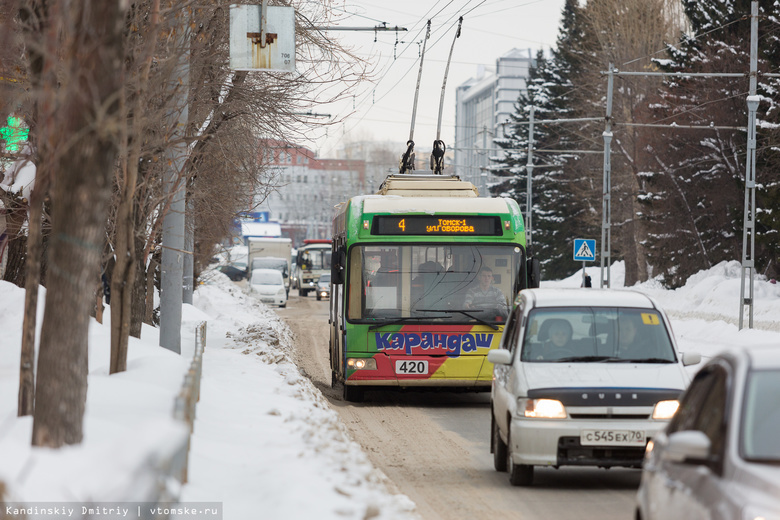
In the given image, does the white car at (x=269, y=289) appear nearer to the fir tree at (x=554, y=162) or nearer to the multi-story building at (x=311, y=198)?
the fir tree at (x=554, y=162)

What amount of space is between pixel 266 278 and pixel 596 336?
137 feet

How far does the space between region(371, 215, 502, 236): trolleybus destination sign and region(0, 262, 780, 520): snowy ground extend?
2353mm

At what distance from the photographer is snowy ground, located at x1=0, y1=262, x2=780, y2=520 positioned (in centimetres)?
512

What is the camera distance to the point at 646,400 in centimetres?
866

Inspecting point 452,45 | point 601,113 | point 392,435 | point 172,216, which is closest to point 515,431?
point 392,435

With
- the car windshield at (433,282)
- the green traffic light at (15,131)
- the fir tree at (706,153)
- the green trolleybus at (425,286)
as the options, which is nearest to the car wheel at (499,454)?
the green trolleybus at (425,286)

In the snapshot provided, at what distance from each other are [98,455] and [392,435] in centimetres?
679

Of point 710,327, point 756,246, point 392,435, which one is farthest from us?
point 756,246

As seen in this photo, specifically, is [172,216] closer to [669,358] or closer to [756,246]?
[669,358]

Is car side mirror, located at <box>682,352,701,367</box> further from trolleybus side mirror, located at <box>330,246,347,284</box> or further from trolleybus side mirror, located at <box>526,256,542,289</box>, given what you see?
trolleybus side mirror, located at <box>330,246,347,284</box>

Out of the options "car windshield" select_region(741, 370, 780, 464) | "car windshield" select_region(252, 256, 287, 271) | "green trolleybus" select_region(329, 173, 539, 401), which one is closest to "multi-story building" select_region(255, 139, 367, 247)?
"car windshield" select_region(252, 256, 287, 271)

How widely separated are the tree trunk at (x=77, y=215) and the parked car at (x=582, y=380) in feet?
12.2

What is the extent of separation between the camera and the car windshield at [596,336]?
9414 millimetres

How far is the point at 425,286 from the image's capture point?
15047 millimetres
